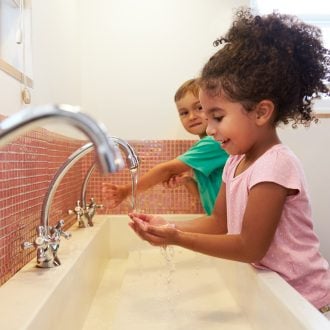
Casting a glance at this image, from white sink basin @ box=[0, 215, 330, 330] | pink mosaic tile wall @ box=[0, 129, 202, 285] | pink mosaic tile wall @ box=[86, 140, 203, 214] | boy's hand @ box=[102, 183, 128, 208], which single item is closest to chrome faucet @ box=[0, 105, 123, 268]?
white sink basin @ box=[0, 215, 330, 330]

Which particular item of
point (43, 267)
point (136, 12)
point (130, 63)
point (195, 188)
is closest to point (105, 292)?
point (43, 267)

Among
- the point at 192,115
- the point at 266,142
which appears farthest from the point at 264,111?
the point at 192,115

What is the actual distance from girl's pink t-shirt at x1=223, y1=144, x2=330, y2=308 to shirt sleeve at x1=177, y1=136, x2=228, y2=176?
1.68 feet

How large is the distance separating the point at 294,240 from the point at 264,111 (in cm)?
29

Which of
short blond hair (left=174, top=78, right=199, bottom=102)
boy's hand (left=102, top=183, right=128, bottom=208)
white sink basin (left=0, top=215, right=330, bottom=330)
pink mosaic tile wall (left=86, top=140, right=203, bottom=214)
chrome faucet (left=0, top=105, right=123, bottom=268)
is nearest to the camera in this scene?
chrome faucet (left=0, top=105, right=123, bottom=268)

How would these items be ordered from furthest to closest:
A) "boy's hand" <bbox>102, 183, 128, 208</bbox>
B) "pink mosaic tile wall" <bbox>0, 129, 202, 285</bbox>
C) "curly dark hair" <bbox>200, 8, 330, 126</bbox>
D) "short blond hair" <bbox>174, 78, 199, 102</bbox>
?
"short blond hair" <bbox>174, 78, 199, 102</bbox> < "boy's hand" <bbox>102, 183, 128, 208</bbox> < "curly dark hair" <bbox>200, 8, 330, 126</bbox> < "pink mosaic tile wall" <bbox>0, 129, 202, 285</bbox>

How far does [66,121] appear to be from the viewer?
0.28 metres

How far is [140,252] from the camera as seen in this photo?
1483mm

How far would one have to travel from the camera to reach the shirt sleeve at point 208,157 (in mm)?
1451

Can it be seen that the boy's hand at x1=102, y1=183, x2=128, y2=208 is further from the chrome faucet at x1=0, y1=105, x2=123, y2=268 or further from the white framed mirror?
the chrome faucet at x1=0, y1=105, x2=123, y2=268

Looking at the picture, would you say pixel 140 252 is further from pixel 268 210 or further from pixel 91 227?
pixel 268 210

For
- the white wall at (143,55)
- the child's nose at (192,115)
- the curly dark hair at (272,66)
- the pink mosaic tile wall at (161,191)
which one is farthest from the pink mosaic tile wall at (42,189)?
the curly dark hair at (272,66)

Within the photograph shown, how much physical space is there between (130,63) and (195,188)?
604mm

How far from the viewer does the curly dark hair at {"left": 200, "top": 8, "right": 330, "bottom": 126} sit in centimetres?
90
